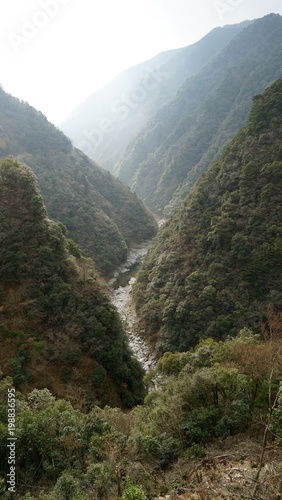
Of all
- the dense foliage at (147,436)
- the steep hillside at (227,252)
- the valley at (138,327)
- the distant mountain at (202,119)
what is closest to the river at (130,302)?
the valley at (138,327)

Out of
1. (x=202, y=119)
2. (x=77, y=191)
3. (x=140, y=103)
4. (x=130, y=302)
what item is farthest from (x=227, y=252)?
(x=140, y=103)

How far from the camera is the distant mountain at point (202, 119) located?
95.4 metres

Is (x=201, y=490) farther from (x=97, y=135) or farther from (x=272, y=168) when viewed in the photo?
(x=97, y=135)

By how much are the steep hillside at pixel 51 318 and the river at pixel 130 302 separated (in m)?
5.46

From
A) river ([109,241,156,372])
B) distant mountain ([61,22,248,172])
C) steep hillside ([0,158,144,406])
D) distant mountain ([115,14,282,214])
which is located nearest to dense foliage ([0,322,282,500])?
steep hillside ([0,158,144,406])

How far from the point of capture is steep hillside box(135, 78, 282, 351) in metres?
31.1

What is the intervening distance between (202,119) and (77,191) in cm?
6010

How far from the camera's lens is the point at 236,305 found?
30906mm

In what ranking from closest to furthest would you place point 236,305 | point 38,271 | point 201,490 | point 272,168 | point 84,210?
point 201,490, point 38,271, point 236,305, point 272,168, point 84,210

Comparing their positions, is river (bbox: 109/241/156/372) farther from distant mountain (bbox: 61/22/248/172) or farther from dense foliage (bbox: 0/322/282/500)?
distant mountain (bbox: 61/22/248/172)

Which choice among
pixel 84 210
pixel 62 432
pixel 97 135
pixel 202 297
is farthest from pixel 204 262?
pixel 97 135

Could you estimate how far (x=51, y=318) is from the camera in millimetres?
26797

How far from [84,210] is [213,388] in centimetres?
5587

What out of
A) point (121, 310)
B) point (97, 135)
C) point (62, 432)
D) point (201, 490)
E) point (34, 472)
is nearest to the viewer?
point (201, 490)
